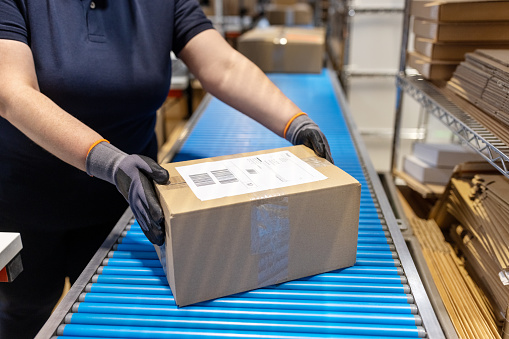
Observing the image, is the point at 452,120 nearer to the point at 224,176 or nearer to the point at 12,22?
the point at 224,176

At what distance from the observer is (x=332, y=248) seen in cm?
108

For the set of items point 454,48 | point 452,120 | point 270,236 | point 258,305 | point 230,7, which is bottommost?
point 258,305

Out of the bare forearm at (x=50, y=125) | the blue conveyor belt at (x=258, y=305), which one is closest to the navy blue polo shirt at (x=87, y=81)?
the bare forearm at (x=50, y=125)

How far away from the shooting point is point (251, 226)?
948 millimetres

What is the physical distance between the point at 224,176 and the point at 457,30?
129 centimetres

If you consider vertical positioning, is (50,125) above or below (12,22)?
below

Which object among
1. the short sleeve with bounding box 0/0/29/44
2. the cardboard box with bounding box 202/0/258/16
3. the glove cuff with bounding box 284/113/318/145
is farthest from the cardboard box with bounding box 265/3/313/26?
the short sleeve with bounding box 0/0/29/44

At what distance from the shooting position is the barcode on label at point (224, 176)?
3.37ft

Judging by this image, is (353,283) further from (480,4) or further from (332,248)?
(480,4)

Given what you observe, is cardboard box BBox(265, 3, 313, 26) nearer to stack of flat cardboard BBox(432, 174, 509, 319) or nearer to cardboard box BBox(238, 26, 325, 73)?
cardboard box BBox(238, 26, 325, 73)

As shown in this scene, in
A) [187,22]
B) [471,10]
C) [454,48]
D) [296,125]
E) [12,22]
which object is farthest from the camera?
[454,48]

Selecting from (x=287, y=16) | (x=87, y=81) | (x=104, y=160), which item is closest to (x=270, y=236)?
(x=104, y=160)

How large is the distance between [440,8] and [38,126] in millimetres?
1494

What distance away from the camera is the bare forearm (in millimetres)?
1115
